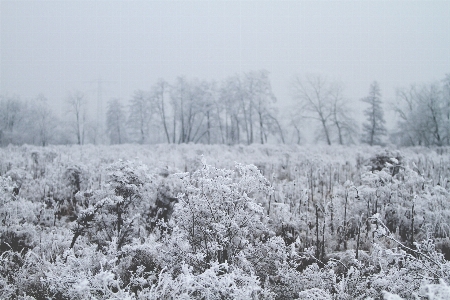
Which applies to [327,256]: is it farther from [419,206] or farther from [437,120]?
[437,120]

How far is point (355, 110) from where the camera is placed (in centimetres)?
3297

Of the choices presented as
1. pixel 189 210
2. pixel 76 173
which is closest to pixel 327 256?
pixel 189 210

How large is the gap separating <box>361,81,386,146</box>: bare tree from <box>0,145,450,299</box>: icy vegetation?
108 feet

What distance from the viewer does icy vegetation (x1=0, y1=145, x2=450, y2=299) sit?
2.31 meters

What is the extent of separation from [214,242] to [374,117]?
37.9 m

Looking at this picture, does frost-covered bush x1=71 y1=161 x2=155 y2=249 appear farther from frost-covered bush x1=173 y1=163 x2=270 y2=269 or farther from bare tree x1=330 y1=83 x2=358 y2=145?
bare tree x1=330 y1=83 x2=358 y2=145

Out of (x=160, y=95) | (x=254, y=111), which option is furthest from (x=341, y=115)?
(x=160, y=95)

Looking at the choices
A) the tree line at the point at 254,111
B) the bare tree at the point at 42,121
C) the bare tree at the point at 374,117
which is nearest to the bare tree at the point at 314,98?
the tree line at the point at 254,111

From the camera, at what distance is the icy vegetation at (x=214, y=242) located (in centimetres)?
231

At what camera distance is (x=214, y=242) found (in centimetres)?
295

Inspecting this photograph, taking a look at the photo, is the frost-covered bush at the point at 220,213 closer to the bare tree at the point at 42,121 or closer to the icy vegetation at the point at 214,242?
the icy vegetation at the point at 214,242

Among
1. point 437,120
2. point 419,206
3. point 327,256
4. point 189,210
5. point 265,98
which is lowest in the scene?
point 327,256

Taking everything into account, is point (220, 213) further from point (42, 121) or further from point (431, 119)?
point (42, 121)

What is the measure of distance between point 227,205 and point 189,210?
0.44 m
